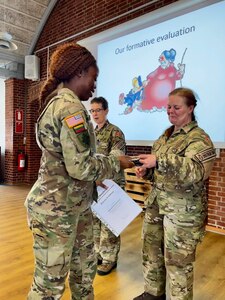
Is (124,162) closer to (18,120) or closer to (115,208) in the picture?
(115,208)

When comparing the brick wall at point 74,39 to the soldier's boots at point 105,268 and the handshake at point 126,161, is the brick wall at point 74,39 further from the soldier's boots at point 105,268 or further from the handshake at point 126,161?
the handshake at point 126,161

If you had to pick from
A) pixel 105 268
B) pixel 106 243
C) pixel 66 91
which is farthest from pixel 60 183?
pixel 105 268

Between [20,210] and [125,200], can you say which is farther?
[20,210]

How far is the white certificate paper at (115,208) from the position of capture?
→ 5.69 feet

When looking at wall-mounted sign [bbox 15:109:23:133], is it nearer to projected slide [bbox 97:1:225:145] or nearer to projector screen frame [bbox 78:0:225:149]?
projector screen frame [bbox 78:0:225:149]

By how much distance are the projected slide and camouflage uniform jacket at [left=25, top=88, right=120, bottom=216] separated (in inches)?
99.4

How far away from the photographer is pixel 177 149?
1.47 m

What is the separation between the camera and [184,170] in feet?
4.31

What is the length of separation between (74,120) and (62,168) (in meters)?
0.21

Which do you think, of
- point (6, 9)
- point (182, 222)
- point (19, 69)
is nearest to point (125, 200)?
point (182, 222)

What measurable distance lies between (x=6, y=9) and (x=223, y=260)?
6168 mm

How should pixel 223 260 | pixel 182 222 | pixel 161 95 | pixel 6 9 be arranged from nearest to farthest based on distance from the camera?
pixel 182 222 → pixel 223 260 → pixel 161 95 → pixel 6 9

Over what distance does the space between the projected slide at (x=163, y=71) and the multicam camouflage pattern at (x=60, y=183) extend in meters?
2.54

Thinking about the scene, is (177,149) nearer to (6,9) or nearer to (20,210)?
(20,210)
